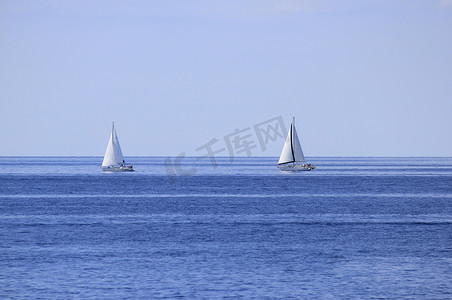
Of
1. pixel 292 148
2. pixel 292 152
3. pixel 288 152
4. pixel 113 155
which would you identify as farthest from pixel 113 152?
pixel 292 152

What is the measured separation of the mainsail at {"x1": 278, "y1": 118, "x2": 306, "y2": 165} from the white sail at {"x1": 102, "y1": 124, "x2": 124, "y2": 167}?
131 ft

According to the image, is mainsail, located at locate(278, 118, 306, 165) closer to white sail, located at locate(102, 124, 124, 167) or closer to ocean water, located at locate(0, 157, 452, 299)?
white sail, located at locate(102, 124, 124, 167)

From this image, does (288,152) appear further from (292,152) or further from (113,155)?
(113,155)

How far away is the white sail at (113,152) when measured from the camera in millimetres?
156125

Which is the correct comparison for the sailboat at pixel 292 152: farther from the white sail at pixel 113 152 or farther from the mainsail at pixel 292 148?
the white sail at pixel 113 152

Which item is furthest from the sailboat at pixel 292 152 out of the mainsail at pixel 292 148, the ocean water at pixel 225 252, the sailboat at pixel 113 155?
the ocean water at pixel 225 252

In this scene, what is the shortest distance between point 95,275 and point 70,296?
14.4ft

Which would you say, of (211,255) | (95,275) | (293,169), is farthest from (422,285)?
(293,169)

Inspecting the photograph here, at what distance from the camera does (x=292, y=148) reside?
162 metres

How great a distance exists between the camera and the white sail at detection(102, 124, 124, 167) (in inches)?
6147

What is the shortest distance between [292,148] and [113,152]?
4277cm

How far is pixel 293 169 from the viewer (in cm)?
17312

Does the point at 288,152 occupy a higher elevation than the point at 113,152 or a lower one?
lower

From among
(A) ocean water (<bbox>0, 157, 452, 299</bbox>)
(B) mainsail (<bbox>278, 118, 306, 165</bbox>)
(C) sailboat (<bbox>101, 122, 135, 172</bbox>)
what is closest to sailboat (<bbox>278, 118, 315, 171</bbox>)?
(B) mainsail (<bbox>278, 118, 306, 165</bbox>)
